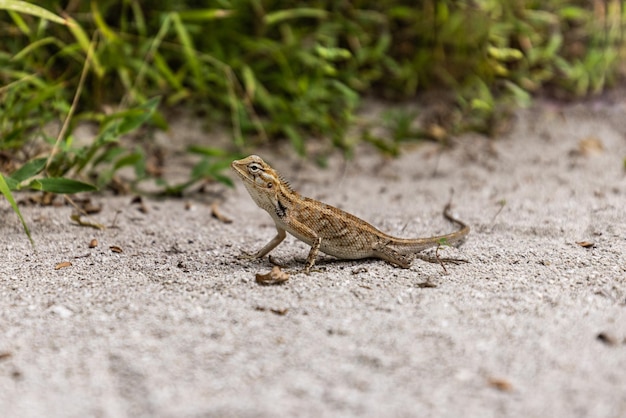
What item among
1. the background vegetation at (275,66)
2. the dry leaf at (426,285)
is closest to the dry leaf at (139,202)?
the background vegetation at (275,66)

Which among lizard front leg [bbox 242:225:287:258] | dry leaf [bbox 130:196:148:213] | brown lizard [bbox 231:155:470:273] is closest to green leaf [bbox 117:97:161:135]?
dry leaf [bbox 130:196:148:213]

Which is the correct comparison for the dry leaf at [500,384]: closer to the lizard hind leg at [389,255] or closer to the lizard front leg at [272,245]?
the lizard hind leg at [389,255]

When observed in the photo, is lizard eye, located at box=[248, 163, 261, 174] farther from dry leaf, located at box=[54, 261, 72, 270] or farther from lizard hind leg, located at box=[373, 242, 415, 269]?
dry leaf, located at box=[54, 261, 72, 270]

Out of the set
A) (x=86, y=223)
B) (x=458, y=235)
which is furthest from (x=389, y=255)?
(x=86, y=223)

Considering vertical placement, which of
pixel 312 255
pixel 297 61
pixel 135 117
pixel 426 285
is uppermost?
pixel 297 61

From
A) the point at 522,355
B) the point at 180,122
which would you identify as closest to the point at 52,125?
the point at 180,122

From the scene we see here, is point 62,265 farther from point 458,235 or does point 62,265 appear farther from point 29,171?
point 458,235
